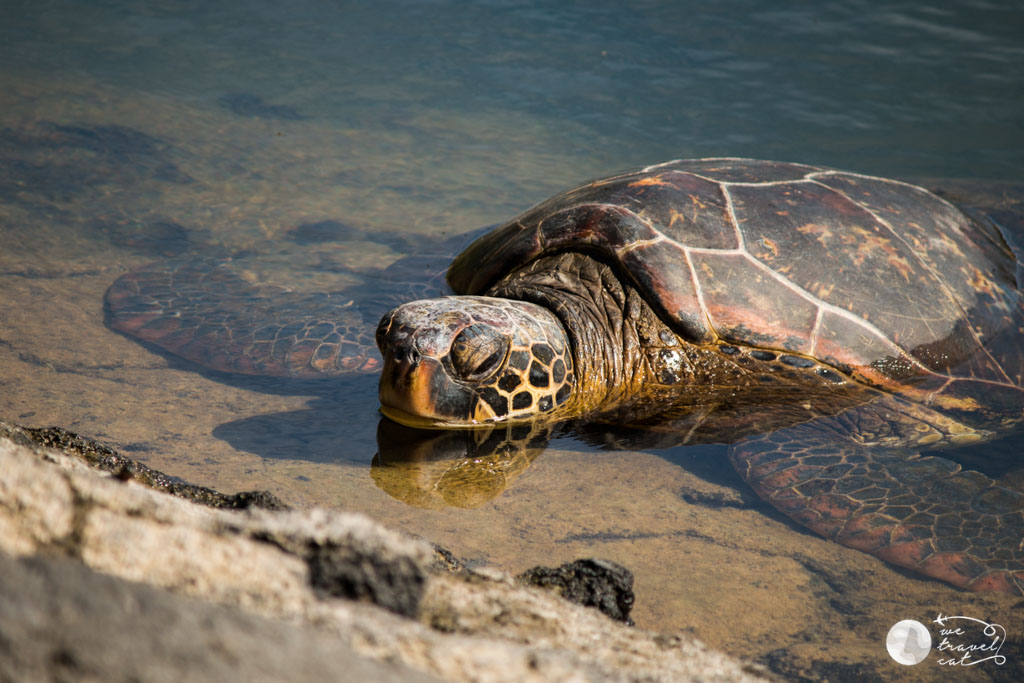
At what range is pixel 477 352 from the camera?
11.6 feet

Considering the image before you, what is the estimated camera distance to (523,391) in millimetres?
3770

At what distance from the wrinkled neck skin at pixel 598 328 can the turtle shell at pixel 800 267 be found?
118mm

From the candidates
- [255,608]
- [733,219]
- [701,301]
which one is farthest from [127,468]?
[733,219]

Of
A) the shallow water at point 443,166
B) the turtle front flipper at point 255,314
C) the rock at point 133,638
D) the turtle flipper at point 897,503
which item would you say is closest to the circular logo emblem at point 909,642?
the shallow water at point 443,166

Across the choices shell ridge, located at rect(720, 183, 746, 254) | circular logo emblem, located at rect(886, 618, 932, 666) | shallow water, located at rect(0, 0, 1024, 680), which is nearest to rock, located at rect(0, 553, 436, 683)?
shallow water, located at rect(0, 0, 1024, 680)

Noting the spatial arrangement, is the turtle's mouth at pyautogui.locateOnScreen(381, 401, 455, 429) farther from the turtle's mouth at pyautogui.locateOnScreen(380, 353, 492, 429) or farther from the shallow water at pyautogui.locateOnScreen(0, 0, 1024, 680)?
the shallow water at pyautogui.locateOnScreen(0, 0, 1024, 680)

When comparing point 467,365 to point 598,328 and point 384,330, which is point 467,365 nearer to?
point 384,330

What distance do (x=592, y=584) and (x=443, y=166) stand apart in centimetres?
753

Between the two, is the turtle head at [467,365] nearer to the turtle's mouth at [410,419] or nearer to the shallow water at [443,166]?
the turtle's mouth at [410,419]

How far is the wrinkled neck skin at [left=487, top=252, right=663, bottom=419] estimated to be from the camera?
409 centimetres

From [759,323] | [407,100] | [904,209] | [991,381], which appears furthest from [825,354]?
[407,100]

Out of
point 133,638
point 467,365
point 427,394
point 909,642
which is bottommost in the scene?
point 909,642

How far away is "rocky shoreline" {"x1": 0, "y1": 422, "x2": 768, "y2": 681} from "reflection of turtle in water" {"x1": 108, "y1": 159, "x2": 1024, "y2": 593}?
2001 millimetres

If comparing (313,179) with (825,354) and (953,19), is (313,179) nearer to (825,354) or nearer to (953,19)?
(825,354)
